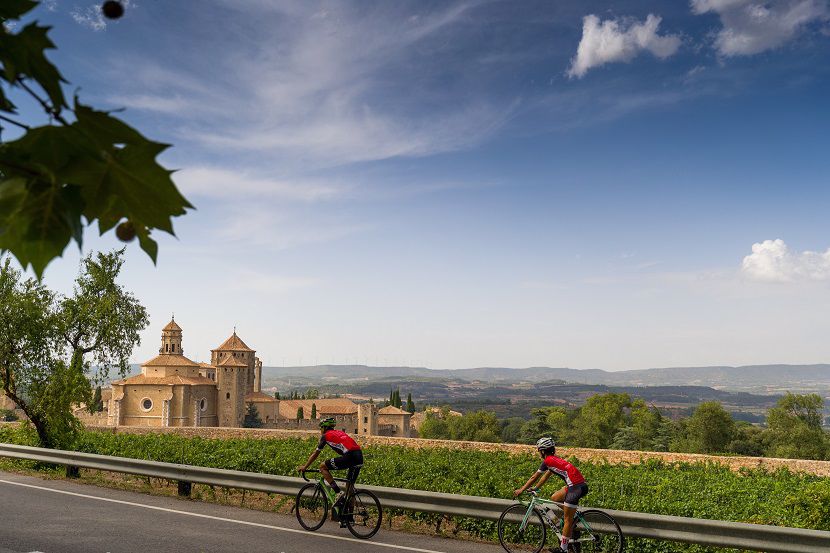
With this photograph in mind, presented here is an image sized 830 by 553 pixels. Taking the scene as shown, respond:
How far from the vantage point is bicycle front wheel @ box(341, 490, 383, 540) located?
10.2 m

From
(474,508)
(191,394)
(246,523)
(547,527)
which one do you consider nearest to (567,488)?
(547,527)

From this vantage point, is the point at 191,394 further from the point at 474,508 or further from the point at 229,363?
the point at 474,508

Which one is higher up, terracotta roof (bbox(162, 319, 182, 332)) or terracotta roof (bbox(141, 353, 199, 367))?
terracotta roof (bbox(162, 319, 182, 332))

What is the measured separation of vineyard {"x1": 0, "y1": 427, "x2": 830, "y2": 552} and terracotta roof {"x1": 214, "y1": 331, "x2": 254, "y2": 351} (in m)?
74.7

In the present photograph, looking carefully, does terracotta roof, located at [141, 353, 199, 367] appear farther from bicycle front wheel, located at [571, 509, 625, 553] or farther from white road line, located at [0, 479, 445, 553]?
bicycle front wheel, located at [571, 509, 625, 553]

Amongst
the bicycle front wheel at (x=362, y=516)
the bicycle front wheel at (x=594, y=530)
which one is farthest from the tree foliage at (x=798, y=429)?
the bicycle front wheel at (x=362, y=516)

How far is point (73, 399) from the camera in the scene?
721 inches

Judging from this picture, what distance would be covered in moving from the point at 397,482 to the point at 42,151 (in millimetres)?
13608

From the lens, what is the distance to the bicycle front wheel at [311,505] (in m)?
10.6

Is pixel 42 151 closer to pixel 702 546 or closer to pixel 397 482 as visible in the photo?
pixel 702 546

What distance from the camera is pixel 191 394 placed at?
245ft

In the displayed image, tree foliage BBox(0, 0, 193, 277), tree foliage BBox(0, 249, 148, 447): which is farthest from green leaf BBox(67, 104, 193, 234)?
tree foliage BBox(0, 249, 148, 447)

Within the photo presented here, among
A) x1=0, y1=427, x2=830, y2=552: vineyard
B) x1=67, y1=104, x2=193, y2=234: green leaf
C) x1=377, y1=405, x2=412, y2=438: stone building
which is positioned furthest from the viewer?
x1=377, y1=405, x2=412, y2=438: stone building

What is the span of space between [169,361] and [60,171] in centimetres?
8388
